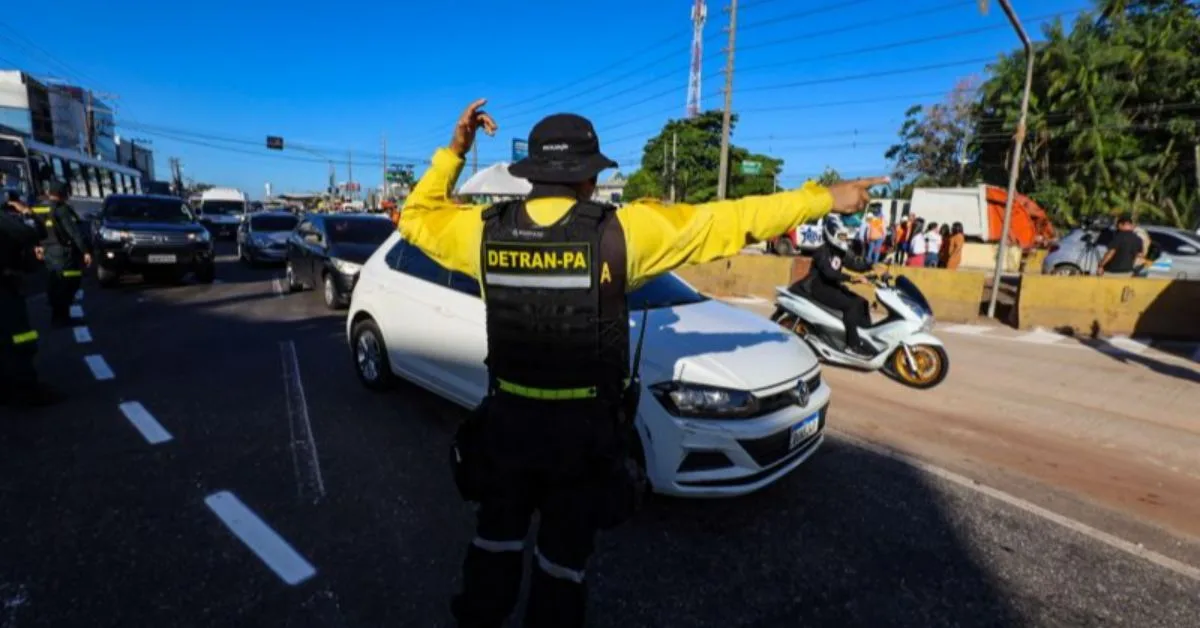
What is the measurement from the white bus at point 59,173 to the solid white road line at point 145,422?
7845 mm

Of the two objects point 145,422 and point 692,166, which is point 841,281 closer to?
point 145,422

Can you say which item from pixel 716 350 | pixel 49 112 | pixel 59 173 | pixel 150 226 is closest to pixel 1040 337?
pixel 716 350

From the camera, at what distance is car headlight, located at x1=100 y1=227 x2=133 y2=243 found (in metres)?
10.3

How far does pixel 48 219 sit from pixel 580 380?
854 centimetres

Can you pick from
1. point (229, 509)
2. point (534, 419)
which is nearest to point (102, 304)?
point (229, 509)

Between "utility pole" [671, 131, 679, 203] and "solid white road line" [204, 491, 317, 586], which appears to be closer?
"solid white road line" [204, 491, 317, 586]

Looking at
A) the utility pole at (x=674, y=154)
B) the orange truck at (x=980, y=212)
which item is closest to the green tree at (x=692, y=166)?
the utility pole at (x=674, y=154)

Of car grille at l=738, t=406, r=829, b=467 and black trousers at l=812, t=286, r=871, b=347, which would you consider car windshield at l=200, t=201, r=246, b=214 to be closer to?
black trousers at l=812, t=286, r=871, b=347

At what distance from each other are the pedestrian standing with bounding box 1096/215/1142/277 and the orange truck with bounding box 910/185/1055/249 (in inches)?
509

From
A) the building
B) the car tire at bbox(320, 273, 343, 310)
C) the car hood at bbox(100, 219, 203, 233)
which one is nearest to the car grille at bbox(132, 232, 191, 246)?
the car hood at bbox(100, 219, 203, 233)

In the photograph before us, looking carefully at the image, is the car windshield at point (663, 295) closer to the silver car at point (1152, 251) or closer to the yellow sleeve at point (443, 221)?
the yellow sleeve at point (443, 221)

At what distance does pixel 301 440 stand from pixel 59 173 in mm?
18912

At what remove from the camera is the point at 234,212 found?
2689 centimetres

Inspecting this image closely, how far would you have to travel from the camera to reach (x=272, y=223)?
15.7 meters
